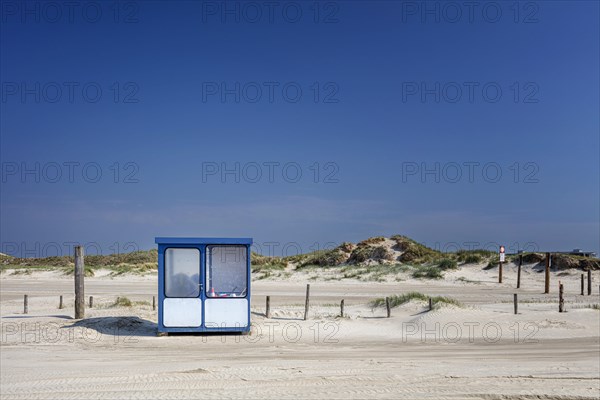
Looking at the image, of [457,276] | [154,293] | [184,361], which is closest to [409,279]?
[457,276]

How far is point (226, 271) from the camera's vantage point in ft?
55.4

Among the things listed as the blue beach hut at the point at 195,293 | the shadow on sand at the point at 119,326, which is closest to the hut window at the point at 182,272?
the blue beach hut at the point at 195,293

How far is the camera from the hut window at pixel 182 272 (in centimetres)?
1633

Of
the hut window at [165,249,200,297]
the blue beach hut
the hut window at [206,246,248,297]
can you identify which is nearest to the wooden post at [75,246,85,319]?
the blue beach hut

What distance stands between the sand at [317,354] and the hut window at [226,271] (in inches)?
54.3

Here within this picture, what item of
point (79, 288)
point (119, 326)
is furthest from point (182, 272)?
point (79, 288)

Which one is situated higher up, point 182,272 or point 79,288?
point 182,272

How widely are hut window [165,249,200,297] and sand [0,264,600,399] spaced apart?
1246 mm

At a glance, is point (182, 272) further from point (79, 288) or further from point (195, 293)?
point (79, 288)

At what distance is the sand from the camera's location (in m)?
9.70

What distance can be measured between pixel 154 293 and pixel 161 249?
16978mm

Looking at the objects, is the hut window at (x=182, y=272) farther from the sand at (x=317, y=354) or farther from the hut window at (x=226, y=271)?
the sand at (x=317, y=354)

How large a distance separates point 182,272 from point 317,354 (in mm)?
4629

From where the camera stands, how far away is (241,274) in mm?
16812
